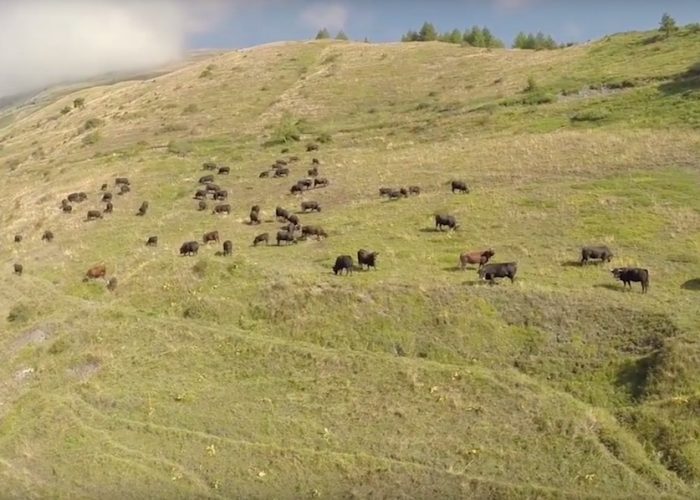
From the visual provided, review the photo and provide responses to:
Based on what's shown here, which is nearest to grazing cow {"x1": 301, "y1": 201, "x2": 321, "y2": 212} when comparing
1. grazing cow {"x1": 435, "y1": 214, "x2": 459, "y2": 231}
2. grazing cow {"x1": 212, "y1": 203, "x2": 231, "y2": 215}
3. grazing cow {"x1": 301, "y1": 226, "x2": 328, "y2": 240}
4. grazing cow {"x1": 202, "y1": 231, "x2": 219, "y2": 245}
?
grazing cow {"x1": 212, "y1": 203, "x2": 231, "y2": 215}

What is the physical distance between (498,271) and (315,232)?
41.7 feet

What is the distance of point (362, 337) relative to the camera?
31.3 metres

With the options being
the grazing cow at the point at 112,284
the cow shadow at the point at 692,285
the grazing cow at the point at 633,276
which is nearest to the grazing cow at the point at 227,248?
the grazing cow at the point at 112,284

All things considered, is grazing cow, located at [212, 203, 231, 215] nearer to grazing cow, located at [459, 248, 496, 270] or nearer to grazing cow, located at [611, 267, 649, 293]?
grazing cow, located at [459, 248, 496, 270]

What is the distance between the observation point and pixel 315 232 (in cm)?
4228

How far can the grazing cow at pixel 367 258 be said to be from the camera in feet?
118

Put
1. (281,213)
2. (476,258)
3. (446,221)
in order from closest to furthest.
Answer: (476,258), (446,221), (281,213)

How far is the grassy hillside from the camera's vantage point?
2422cm

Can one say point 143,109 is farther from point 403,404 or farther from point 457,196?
point 403,404

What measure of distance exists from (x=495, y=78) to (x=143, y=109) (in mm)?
52228

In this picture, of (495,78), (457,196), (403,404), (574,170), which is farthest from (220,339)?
(495,78)

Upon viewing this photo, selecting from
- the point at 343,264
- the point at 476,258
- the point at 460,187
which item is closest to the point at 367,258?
the point at 343,264

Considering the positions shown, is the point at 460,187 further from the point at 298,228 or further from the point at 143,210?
the point at 143,210

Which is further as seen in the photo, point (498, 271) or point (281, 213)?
point (281, 213)
